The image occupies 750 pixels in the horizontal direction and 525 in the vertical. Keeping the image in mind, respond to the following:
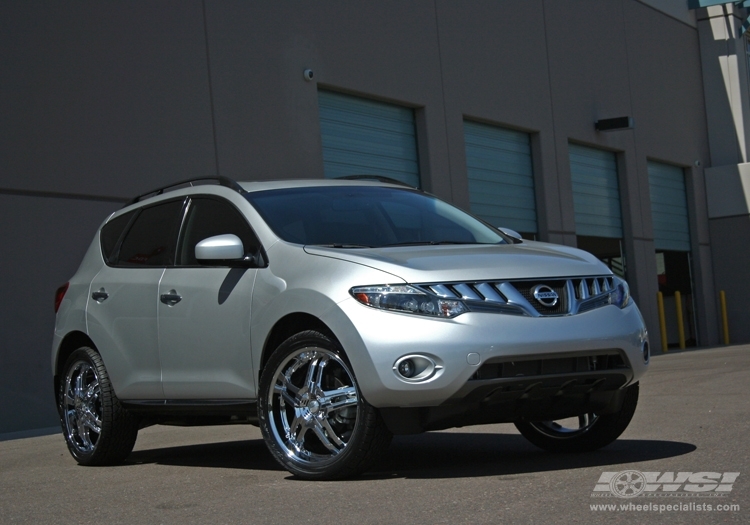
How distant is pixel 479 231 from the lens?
7039 millimetres

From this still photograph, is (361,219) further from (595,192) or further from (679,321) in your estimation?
(679,321)

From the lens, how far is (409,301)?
541cm

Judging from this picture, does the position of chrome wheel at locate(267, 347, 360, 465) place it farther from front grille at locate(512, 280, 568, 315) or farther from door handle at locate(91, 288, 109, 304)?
door handle at locate(91, 288, 109, 304)

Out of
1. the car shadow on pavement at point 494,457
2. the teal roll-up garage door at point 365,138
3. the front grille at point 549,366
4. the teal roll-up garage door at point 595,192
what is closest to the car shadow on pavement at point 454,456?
the car shadow on pavement at point 494,457

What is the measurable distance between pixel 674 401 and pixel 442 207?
11.2 ft

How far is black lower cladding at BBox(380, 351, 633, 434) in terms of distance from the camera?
5.38 metres

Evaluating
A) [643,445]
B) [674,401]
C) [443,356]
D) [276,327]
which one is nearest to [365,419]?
[443,356]

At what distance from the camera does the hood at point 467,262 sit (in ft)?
18.0

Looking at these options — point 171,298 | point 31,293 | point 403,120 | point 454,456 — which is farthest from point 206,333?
point 403,120

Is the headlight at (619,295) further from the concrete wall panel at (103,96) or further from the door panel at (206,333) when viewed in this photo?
the concrete wall panel at (103,96)

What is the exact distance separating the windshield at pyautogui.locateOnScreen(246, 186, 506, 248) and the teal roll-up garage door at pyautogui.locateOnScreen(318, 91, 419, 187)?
9.22m

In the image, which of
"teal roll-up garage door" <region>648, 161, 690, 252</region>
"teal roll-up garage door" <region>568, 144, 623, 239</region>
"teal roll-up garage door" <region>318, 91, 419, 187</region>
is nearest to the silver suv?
"teal roll-up garage door" <region>318, 91, 419, 187</region>

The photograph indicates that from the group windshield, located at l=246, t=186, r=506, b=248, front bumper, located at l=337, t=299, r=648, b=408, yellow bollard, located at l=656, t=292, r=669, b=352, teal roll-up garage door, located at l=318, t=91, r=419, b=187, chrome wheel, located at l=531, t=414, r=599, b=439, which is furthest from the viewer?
yellow bollard, located at l=656, t=292, r=669, b=352

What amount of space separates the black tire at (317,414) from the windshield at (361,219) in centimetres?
73
